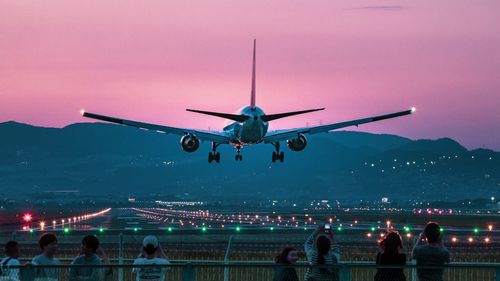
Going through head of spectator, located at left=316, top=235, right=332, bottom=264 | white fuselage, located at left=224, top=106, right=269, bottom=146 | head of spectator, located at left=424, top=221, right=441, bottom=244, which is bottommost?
head of spectator, located at left=316, top=235, right=332, bottom=264

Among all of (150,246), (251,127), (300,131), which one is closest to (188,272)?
(150,246)

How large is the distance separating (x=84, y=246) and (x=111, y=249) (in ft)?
111

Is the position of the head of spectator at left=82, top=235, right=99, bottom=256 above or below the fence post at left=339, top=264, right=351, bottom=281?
above

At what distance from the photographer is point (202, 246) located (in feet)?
196

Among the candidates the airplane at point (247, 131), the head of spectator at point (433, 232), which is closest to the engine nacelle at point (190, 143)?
the airplane at point (247, 131)

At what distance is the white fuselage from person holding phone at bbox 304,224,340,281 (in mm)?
49805

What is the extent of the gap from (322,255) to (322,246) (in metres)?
0.31

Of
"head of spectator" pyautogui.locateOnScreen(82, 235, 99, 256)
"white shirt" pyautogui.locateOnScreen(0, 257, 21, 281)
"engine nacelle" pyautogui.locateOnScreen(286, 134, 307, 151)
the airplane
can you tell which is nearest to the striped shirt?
"head of spectator" pyautogui.locateOnScreen(82, 235, 99, 256)

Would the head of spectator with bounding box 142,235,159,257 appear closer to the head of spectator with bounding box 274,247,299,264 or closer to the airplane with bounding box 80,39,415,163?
the head of spectator with bounding box 274,247,299,264

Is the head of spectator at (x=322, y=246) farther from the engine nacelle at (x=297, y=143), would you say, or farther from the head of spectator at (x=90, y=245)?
the engine nacelle at (x=297, y=143)

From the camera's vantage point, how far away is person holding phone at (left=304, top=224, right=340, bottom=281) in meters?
22.5

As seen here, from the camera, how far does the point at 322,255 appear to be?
23125mm

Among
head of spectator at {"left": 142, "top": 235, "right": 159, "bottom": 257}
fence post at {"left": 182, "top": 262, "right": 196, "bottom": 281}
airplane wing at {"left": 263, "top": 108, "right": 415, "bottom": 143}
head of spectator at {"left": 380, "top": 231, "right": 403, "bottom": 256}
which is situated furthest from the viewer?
airplane wing at {"left": 263, "top": 108, "right": 415, "bottom": 143}

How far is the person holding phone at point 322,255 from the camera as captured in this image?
22469mm
